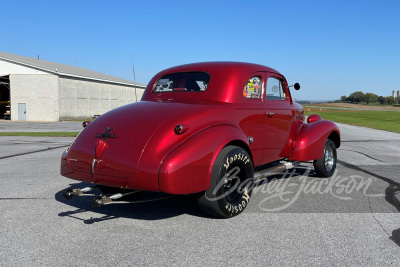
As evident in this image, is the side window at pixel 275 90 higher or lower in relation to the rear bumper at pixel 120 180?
higher

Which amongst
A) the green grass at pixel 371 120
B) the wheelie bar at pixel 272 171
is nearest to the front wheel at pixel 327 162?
the wheelie bar at pixel 272 171

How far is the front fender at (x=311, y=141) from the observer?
5.65 metres

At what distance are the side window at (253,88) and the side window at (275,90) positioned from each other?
232mm

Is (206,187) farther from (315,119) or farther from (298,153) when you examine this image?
(315,119)

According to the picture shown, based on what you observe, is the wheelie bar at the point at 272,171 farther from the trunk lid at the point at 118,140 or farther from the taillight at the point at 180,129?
the trunk lid at the point at 118,140

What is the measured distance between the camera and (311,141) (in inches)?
227

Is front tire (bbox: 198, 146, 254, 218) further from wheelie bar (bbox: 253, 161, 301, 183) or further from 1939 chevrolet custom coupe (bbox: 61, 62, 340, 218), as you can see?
wheelie bar (bbox: 253, 161, 301, 183)

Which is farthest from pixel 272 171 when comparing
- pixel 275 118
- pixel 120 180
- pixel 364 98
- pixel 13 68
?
pixel 364 98

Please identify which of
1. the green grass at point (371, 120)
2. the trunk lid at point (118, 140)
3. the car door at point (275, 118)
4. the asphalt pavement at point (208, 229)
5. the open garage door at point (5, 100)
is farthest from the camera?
the open garage door at point (5, 100)

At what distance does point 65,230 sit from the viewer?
3730mm

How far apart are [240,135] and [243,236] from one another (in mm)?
1208

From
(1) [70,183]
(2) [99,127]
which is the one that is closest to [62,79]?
(1) [70,183]

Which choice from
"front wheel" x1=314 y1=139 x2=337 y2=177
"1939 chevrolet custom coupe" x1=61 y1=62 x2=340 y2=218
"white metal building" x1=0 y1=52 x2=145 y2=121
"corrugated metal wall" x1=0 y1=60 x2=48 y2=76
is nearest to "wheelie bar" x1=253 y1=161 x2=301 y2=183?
"1939 chevrolet custom coupe" x1=61 y1=62 x2=340 y2=218

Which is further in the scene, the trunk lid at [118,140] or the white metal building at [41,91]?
the white metal building at [41,91]
